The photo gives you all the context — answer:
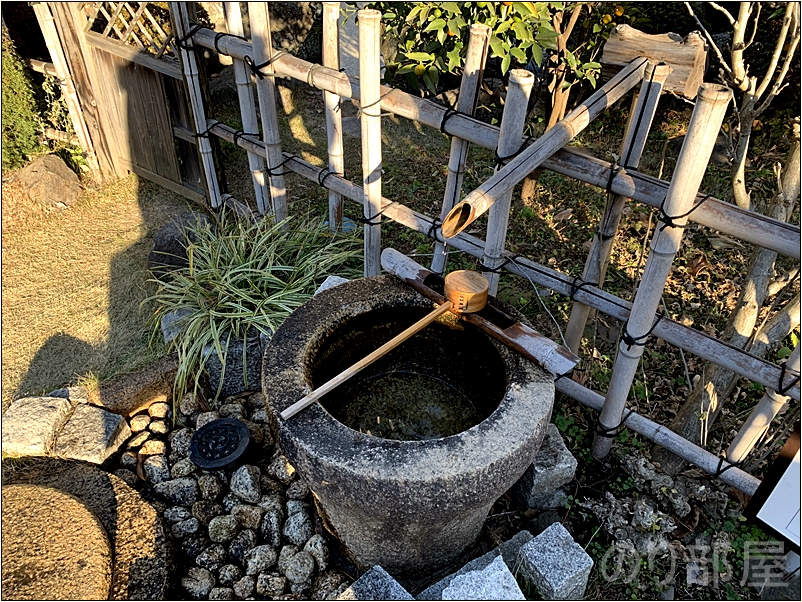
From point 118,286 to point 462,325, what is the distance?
2.89 meters

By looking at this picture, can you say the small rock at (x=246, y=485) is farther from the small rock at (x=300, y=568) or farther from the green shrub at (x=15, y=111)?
the green shrub at (x=15, y=111)

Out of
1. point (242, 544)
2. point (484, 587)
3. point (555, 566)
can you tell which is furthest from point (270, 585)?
point (555, 566)

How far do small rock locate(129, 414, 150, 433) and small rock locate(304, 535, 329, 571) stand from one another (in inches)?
46.3

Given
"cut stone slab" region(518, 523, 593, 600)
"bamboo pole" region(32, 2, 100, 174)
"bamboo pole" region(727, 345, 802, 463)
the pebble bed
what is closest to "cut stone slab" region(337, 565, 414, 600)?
the pebble bed

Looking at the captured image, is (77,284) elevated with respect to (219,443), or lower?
lower

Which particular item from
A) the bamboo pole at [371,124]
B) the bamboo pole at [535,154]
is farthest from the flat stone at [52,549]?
the bamboo pole at [371,124]

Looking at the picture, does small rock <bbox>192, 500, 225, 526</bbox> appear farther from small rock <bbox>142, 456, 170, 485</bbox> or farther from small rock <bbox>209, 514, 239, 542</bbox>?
small rock <bbox>142, 456, 170, 485</bbox>

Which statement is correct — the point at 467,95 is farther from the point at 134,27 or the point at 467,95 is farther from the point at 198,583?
the point at 134,27

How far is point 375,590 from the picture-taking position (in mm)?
2068

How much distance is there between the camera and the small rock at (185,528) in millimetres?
2598

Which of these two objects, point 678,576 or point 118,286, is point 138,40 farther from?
point 678,576

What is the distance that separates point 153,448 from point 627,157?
271cm

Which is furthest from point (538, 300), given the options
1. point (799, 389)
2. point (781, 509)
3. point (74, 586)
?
point (74, 586)

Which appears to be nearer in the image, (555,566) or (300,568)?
(555,566)
